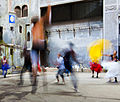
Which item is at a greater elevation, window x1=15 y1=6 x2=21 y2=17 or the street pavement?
window x1=15 y1=6 x2=21 y2=17

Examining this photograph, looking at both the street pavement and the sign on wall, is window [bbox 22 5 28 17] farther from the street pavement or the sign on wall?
the street pavement

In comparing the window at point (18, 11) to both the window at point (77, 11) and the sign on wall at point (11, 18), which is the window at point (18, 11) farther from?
the window at point (77, 11)

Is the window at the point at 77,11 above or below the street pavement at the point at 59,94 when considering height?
above

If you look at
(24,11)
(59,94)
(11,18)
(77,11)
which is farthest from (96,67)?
(24,11)

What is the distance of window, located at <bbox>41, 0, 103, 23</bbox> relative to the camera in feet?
58.9

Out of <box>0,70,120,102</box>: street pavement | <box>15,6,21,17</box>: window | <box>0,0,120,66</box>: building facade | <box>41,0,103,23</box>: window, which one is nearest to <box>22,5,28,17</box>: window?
<box>0,0,120,66</box>: building facade

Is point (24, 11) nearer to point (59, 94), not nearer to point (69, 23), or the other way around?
point (69, 23)

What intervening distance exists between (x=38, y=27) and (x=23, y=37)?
1637 cm

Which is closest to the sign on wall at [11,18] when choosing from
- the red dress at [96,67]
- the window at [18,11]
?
the window at [18,11]

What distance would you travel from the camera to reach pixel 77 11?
62.5ft

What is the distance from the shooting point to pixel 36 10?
2000 cm

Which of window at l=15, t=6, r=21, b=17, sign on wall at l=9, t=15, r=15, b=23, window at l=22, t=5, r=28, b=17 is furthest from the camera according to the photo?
window at l=15, t=6, r=21, b=17

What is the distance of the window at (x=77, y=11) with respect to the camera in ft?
58.9

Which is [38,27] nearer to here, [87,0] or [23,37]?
[87,0]
